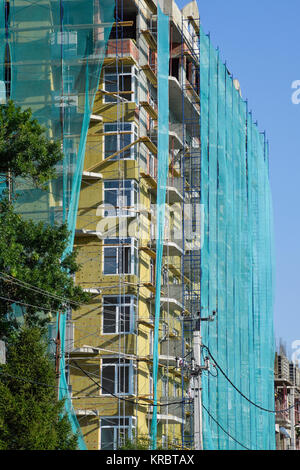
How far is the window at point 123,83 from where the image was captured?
41.9 metres

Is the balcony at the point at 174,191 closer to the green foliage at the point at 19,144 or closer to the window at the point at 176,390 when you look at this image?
the window at the point at 176,390

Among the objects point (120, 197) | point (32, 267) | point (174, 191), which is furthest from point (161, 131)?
point (32, 267)

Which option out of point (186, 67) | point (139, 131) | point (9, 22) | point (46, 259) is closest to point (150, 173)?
point (139, 131)

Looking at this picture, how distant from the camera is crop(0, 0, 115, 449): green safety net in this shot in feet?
105

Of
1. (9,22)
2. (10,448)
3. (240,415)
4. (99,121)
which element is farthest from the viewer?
(240,415)

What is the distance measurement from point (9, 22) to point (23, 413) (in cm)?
1556

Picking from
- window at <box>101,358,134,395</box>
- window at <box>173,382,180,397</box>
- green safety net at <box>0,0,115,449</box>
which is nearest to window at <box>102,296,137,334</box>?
window at <box>101,358,134,395</box>

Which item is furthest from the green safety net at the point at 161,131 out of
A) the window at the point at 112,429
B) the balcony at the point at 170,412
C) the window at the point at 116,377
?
the balcony at the point at 170,412

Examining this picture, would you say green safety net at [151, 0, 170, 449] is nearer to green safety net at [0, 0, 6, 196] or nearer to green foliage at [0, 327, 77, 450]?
green safety net at [0, 0, 6, 196]

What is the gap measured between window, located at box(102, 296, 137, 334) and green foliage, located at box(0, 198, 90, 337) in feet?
31.6

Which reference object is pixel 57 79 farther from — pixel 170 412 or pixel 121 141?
pixel 170 412

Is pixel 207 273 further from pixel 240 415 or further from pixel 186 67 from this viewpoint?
pixel 186 67

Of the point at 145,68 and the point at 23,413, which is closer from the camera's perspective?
the point at 23,413

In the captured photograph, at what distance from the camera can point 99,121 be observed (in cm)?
4162
